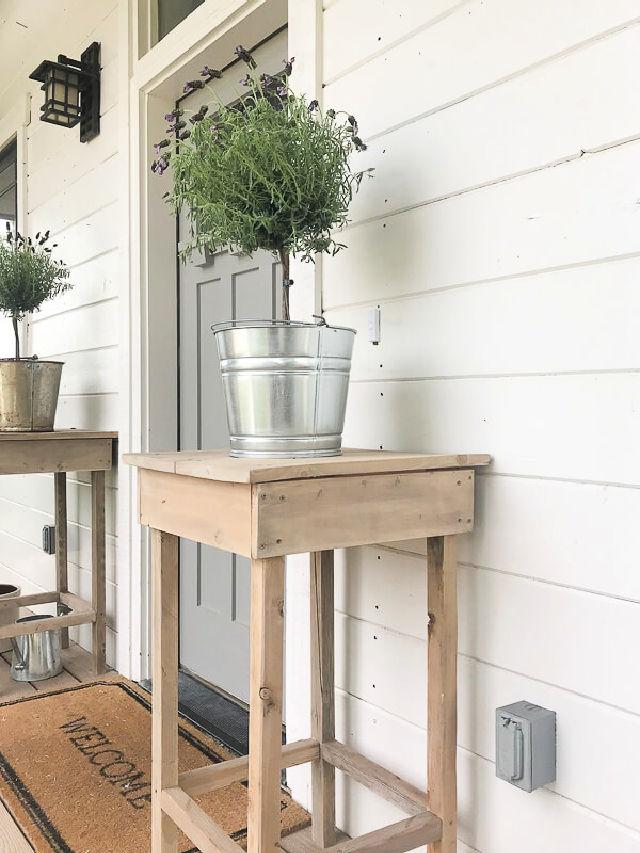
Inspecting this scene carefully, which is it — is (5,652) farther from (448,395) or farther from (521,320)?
(521,320)

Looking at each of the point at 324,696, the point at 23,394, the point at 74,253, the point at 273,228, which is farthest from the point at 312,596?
the point at 74,253

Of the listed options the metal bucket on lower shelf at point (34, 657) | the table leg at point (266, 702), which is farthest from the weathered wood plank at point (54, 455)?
the table leg at point (266, 702)

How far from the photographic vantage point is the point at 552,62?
115cm

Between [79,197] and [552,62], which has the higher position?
[79,197]

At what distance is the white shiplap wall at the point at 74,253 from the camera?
2584mm

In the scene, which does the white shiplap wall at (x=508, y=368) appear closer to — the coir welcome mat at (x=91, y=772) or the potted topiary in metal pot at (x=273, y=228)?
the potted topiary in metal pot at (x=273, y=228)

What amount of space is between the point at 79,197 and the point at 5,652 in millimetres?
1728

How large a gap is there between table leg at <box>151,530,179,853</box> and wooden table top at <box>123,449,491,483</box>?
199mm

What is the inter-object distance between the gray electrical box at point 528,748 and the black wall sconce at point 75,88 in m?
2.40

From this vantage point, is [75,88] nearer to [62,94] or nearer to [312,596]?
[62,94]

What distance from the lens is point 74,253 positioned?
285cm

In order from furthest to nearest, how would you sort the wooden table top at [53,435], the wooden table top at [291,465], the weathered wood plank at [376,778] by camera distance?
the wooden table top at [53,435]
the weathered wood plank at [376,778]
the wooden table top at [291,465]

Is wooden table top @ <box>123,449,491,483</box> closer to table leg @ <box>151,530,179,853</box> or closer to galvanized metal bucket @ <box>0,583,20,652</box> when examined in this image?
table leg @ <box>151,530,179,853</box>

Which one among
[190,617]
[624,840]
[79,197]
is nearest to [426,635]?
[624,840]
